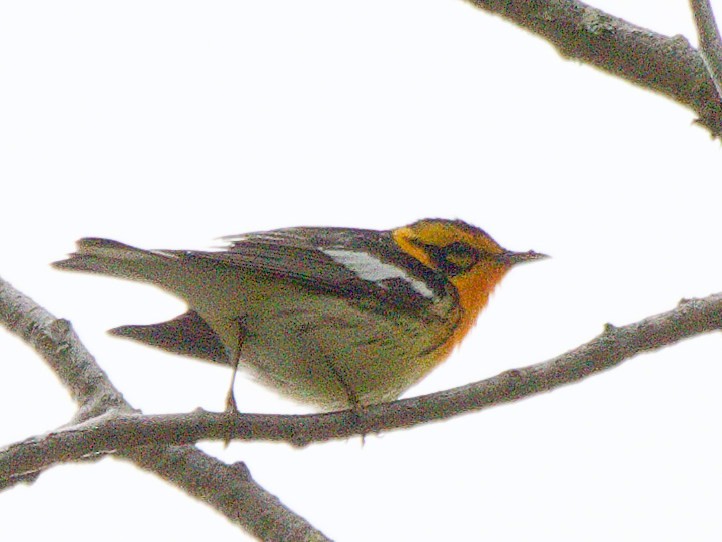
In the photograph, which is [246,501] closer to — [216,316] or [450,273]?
[216,316]

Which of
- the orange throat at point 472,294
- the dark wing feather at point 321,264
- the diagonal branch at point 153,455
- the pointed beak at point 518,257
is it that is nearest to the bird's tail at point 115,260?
the dark wing feather at point 321,264

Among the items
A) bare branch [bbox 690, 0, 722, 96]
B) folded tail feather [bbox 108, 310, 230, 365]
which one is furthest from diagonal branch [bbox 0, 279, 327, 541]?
bare branch [bbox 690, 0, 722, 96]

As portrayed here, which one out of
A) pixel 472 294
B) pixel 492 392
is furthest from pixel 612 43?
pixel 472 294

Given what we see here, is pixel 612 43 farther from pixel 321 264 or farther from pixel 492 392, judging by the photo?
pixel 321 264

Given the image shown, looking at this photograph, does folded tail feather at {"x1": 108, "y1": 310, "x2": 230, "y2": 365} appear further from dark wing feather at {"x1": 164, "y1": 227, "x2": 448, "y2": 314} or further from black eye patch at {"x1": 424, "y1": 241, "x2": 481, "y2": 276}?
black eye patch at {"x1": 424, "y1": 241, "x2": 481, "y2": 276}

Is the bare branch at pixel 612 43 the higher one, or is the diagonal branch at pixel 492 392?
the bare branch at pixel 612 43

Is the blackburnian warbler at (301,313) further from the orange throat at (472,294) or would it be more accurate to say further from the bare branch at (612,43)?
the bare branch at (612,43)

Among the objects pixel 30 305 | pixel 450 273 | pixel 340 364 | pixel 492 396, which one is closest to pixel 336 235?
pixel 450 273
